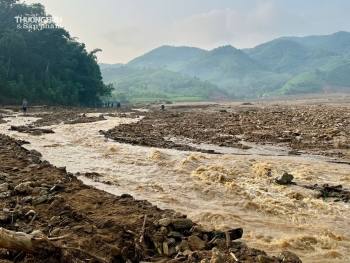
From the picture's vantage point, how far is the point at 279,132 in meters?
19.5

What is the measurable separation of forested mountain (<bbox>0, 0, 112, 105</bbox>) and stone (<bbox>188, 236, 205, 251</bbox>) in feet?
150

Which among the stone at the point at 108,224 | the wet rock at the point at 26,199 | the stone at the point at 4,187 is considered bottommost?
the stone at the point at 108,224

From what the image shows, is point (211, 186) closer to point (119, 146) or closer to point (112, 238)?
point (112, 238)

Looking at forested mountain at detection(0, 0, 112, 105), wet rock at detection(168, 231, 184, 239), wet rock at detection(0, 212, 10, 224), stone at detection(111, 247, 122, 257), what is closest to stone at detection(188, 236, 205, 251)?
wet rock at detection(168, 231, 184, 239)

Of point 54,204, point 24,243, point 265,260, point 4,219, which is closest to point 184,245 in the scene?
point 265,260

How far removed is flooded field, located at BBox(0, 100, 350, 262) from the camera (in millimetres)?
6496

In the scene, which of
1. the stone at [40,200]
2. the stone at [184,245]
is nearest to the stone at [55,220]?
the stone at [40,200]

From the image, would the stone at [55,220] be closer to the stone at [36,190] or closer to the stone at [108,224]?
the stone at [108,224]

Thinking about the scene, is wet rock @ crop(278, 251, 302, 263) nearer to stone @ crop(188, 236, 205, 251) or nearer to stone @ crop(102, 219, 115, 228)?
stone @ crop(188, 236, 205, 251)

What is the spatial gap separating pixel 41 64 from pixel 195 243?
5769 cm

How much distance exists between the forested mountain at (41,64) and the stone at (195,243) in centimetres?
4576

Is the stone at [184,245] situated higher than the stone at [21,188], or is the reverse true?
the stone at [21,188]

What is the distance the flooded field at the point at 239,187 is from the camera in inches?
256

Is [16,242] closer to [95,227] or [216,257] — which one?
[95,227]
